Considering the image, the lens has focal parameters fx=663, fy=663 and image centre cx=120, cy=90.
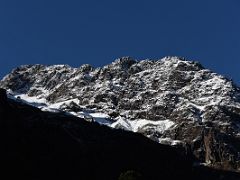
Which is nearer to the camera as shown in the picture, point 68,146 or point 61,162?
point 61,162

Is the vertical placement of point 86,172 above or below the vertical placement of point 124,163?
below

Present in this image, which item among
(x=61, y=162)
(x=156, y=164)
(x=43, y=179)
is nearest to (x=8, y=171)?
(x=43, y=179)

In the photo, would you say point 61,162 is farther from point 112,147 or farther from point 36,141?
point 112,147

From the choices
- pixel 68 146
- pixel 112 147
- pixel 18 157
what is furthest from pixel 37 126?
pixel 112 147

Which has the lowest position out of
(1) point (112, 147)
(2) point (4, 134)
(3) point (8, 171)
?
(3) point (8, 171)

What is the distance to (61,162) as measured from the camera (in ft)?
423

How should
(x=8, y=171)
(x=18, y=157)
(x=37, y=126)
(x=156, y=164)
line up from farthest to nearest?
(x=156, y=164), (x=37, y=126), (x=18, y=157), (x=8, y=171)

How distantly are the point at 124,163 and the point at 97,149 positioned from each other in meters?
8.60

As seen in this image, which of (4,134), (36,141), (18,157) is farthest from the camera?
(36,141)

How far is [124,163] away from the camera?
609 feet

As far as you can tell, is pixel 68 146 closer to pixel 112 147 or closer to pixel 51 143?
pixel 51 143

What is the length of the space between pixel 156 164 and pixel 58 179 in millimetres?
78752

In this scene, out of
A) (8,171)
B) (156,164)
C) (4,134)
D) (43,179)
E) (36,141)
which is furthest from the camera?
(156,164)

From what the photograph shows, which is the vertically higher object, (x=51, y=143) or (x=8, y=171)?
(x=51, y=143)
